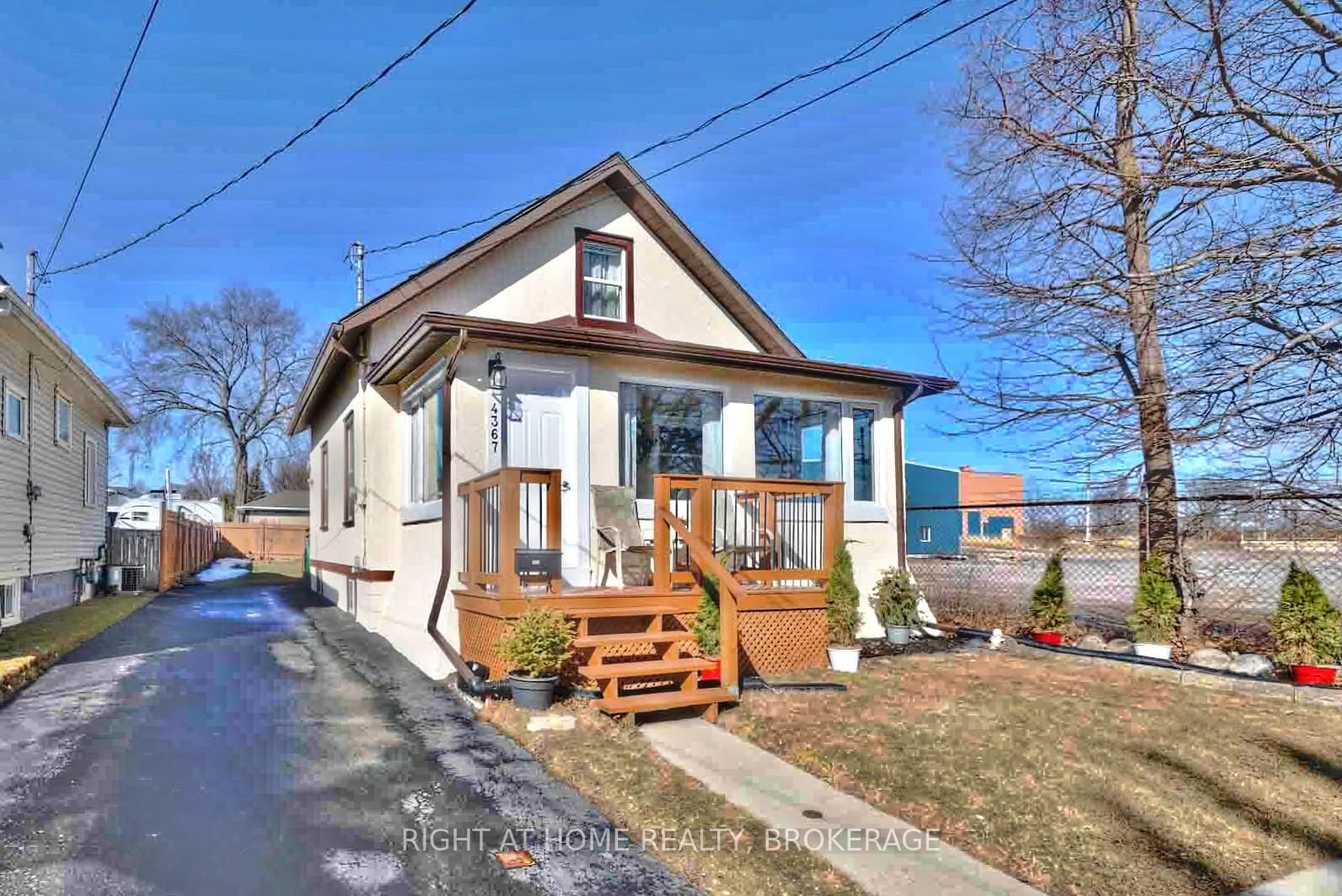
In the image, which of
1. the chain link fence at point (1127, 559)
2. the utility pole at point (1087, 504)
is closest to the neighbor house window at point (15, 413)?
the chain link fence at point (1127, 559)

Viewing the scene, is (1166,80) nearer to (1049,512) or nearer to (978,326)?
(978,326)

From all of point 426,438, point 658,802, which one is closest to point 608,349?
point 426,438

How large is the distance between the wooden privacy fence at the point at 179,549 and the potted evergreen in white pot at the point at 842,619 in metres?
14.5

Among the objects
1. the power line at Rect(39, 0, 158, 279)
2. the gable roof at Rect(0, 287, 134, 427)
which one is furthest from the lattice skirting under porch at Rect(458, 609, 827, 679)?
the power line at Rect(39, 0, 158, 279)

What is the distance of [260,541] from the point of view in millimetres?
30406

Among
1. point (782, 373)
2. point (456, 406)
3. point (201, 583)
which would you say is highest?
point (782, 373)

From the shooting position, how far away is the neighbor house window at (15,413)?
9.69 metres

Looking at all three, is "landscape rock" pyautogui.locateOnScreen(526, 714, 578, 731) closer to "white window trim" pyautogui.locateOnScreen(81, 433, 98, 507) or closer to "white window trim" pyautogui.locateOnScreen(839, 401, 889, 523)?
"white window trim" pyautogui.locateOnScreen(839, 401, 889, 523)

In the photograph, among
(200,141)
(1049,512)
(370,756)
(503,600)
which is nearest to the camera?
(370,756)

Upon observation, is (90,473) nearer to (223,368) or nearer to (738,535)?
(738,535)

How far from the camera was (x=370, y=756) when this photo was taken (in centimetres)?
480

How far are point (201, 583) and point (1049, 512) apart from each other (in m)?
18.0

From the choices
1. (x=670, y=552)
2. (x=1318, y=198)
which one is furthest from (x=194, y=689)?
(x=1318, y=198)

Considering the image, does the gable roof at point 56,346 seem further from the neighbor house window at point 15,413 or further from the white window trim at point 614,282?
the white window trim at point 614,282
